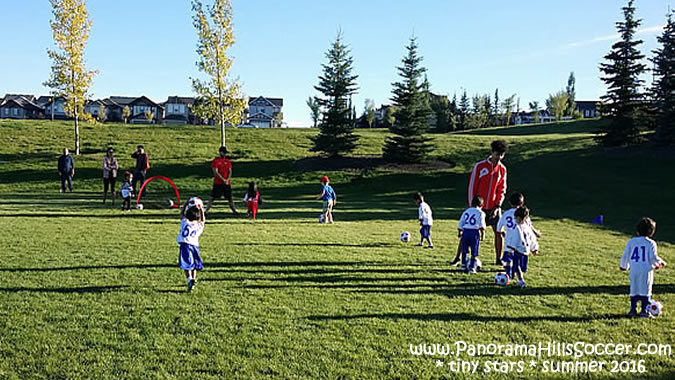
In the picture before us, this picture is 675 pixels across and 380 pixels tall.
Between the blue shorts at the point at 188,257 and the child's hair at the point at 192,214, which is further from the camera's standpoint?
the child's hair at the point at 192,214

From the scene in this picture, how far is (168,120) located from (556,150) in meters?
79.9

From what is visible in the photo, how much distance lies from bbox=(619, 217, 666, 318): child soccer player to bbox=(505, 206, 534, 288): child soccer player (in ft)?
5.09

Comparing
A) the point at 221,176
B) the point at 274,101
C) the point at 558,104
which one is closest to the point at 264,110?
the point at 274,101

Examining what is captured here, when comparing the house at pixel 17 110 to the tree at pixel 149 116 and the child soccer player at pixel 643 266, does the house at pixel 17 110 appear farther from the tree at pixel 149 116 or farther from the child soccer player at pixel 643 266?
the child soccer player at pixel 643 266

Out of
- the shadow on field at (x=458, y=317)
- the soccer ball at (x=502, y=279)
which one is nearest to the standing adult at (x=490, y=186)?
the soccer ball at (x=502, y=279)

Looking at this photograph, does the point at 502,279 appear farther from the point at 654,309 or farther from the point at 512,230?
the point at 654,309

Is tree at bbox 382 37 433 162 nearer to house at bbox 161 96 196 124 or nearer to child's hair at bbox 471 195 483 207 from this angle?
child's hair at bbox 471 195 483 207

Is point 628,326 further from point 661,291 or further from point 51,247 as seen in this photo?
point 51,247

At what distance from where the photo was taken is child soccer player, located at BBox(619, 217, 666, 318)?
6.32m

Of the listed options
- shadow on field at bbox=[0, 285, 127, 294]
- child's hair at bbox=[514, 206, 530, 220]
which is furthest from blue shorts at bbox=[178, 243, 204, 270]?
child's hair at bbox=[514, 206, 530, 220]

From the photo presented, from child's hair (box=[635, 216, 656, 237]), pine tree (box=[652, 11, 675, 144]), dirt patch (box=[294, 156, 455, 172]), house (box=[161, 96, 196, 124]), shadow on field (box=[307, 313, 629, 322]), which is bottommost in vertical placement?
shadow on field (box=[307, 313, 629, 322])

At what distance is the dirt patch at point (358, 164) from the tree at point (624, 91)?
14.0m

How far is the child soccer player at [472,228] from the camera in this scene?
8.42 metres

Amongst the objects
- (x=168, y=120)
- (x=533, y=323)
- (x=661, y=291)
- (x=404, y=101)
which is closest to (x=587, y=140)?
(x=404, y=101)
